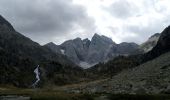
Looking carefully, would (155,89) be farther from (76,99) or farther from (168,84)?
(76,99)

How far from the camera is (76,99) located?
86750 mm

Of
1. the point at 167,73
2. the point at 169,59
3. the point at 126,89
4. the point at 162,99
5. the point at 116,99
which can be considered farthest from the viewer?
the point at 169,59

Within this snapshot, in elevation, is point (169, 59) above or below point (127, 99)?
above

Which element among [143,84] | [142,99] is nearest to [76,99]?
[142,99]

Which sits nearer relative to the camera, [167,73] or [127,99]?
[127,99]

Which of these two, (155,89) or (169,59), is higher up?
(169,59)

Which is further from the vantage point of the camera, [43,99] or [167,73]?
[167,73]

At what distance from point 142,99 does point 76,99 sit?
55.5 ft

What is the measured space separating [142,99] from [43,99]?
83.3 ft

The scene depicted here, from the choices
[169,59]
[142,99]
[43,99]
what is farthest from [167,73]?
[43,99]

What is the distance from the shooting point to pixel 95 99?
3378 inches

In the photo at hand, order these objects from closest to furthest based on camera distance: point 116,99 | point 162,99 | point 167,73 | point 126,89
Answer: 1. point 162,99
2. point 116,99
3. point 126,89
4. point 167,73

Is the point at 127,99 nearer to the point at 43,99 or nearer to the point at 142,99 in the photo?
the point at 142,99

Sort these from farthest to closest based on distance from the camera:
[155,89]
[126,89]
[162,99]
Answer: [126,89], [155,89], [162,99]
